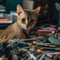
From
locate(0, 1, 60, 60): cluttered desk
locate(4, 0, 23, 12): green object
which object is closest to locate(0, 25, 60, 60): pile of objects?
locate(0, 1, 60, 60): cluttered desk

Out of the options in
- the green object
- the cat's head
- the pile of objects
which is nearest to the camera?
the pile of objects

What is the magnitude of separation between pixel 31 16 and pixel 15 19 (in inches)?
11.5

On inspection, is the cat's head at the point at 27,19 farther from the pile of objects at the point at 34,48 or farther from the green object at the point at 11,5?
the green object at the point at 11,5

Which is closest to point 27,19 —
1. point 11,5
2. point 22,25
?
point 22,25

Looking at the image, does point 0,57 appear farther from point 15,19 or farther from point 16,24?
point 15,19

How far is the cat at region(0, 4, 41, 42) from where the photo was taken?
5.30 ft

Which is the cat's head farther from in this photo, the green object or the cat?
the green object

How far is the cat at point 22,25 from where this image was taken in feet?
5.30

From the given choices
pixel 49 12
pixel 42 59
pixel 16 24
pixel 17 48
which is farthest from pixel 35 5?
pixel 42 59

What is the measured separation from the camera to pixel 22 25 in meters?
1.65

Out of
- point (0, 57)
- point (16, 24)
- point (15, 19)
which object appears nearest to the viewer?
point (0, 57)

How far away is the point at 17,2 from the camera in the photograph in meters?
2.10

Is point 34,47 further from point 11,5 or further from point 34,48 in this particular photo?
point 11,5

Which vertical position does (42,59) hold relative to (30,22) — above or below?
below
